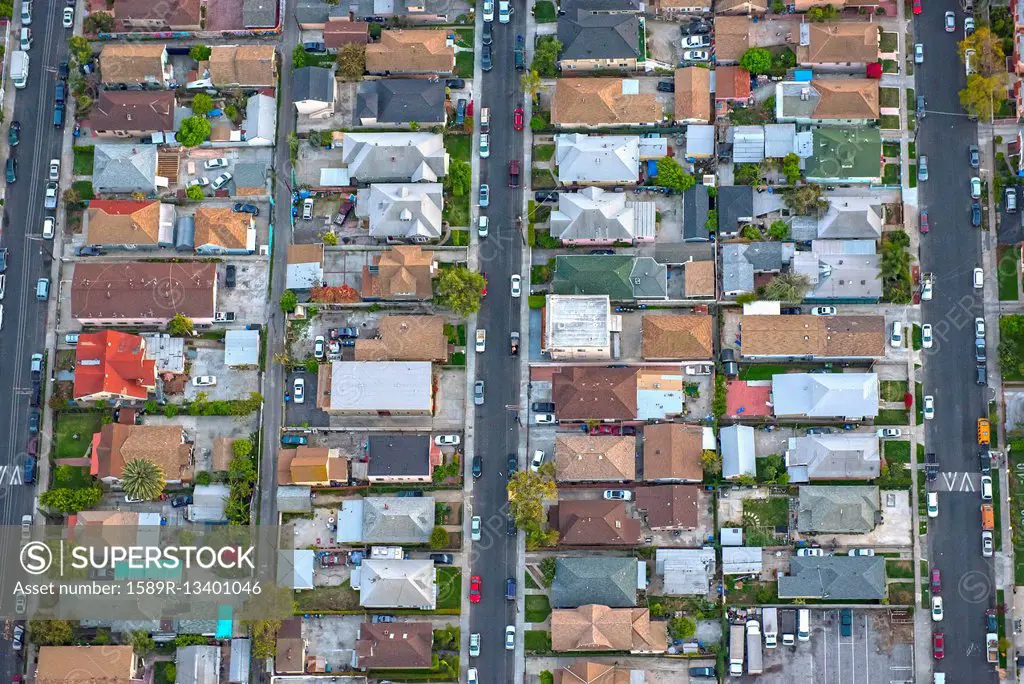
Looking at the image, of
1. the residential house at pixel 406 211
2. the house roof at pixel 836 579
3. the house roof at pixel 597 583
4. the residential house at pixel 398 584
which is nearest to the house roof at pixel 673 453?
the house roof at pixel 597 583

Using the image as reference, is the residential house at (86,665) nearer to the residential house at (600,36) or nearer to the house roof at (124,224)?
the house roof at (124,224)

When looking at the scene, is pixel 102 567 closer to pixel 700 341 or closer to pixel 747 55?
pixel 700 341

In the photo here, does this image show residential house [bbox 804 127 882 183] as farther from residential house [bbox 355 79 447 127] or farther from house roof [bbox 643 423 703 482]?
residential house [bbox 355 79 447 127]

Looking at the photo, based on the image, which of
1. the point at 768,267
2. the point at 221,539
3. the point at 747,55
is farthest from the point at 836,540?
the point at 221,539

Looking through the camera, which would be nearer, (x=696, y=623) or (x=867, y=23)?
(x=696, y=623)

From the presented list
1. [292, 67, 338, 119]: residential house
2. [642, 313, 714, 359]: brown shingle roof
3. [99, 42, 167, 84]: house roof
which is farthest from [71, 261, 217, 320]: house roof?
[642, 313, 714, 359]: brown shingle roof
